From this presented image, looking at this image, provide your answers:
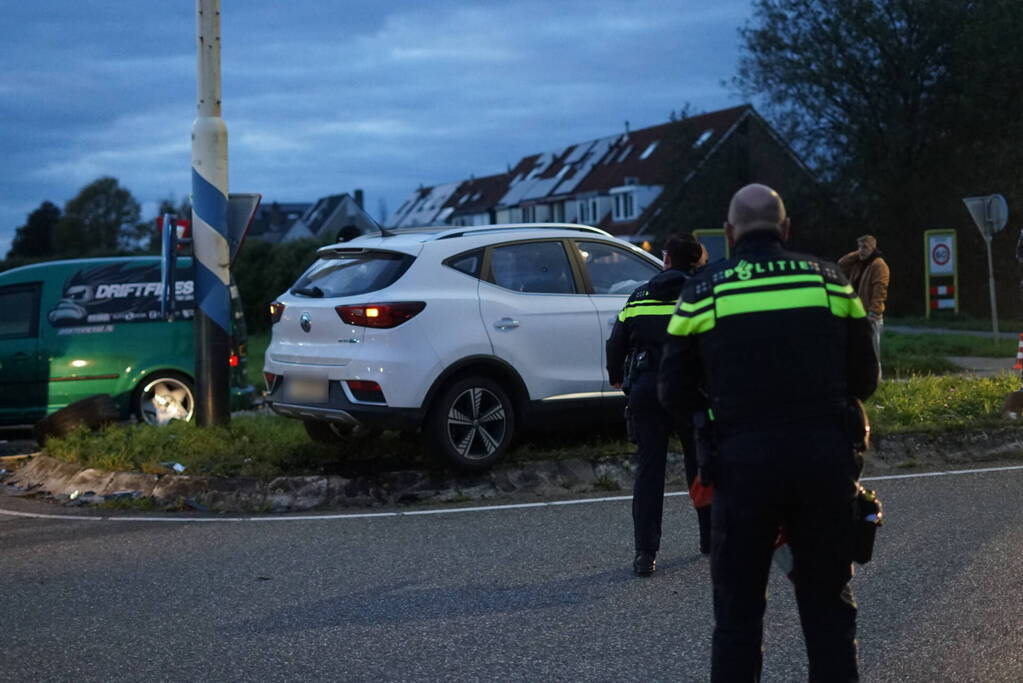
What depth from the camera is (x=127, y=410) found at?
45.3 ft

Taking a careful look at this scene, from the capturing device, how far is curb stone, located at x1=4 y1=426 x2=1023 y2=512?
9141 mm

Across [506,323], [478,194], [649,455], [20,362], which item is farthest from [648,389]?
[478,194]

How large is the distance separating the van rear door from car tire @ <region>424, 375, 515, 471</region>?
20.8 ft

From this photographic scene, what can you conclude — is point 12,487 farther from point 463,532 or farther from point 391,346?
point 463,532

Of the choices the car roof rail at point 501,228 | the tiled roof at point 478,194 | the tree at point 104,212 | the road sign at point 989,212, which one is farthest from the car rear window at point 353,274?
the tiled roof at point 478,194

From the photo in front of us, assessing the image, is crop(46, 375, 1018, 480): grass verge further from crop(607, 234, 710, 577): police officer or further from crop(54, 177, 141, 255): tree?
crop(54, 177, 141, 255): tree

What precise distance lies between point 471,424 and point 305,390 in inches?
47.9

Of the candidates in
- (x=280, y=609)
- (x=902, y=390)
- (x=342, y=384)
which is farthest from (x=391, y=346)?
(x=902, y=390)

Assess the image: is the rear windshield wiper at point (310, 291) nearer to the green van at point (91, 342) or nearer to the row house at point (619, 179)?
the green van at point (91, 342)

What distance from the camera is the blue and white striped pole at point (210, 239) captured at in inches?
422

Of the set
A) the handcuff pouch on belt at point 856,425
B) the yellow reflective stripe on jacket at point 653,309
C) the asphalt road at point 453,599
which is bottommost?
the asphalt road at point 453,599

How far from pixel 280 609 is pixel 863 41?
4024 centimetres

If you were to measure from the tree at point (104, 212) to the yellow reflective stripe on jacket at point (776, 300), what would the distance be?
256 feet

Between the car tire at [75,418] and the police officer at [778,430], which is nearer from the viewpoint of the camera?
the police officer at [778,430]
